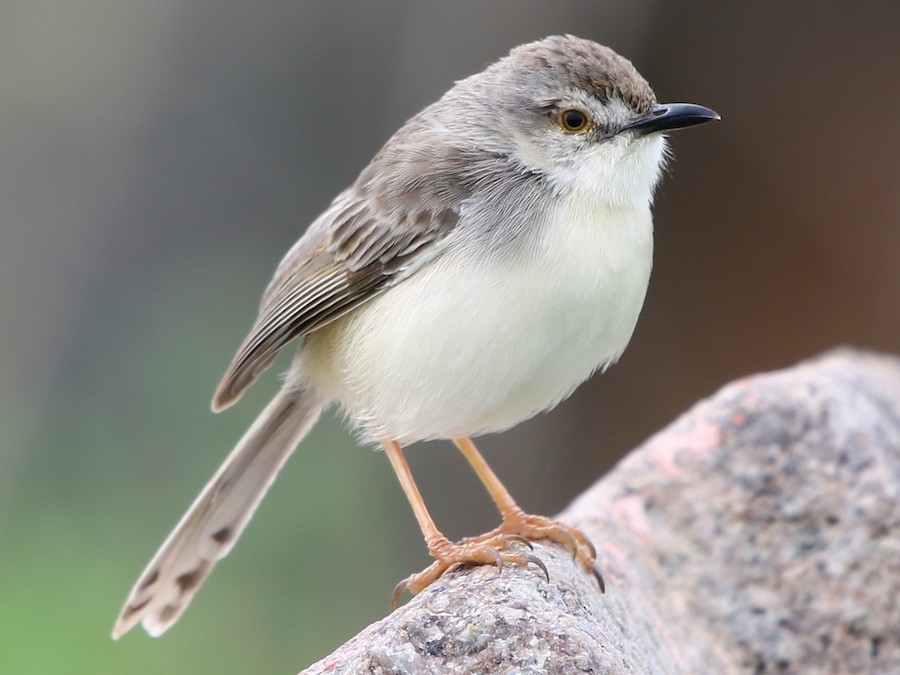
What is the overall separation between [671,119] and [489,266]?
868mm

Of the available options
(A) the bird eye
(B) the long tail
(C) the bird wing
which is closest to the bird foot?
(C) the bird wing

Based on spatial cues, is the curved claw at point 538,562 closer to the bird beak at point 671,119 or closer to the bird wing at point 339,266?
the bird wing at point 339,266

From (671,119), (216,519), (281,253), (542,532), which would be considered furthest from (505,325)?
(281,253)

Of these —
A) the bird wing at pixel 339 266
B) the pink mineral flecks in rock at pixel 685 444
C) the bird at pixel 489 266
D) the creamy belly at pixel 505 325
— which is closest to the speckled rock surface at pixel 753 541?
the pink mineral flecks in rock at pixel 685 444

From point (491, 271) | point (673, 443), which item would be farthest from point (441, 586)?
point (673, 443)

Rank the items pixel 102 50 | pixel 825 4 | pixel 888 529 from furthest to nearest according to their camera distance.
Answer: pixel 102 50 → pixel 825 4 → pixel 888 529

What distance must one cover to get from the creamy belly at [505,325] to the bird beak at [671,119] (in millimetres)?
298

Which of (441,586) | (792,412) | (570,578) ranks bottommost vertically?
(792,412)

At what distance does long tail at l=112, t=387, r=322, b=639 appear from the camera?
4707 millimetres

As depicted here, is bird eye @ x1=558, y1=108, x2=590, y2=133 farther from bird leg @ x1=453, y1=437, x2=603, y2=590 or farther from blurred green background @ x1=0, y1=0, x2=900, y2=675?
blurred green background @ x1=0, y1=0, x2=900, y2=675

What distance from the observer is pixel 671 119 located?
3.96m

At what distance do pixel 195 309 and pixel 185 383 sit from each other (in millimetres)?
589

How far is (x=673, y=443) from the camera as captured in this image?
484 centimetres

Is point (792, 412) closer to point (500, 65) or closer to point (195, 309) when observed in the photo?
point (500, 65)
